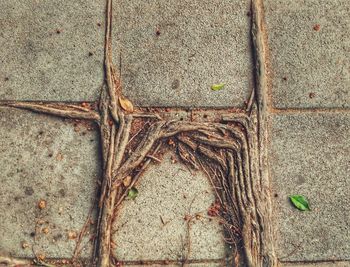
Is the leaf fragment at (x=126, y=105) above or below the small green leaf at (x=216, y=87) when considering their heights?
below

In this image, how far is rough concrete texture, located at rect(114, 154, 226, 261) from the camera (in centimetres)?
235

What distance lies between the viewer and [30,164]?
240cm

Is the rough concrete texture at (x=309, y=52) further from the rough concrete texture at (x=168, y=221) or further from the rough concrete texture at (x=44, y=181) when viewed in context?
the rough concrete texture at (x=44, y=181)

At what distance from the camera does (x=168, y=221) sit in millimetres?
2363

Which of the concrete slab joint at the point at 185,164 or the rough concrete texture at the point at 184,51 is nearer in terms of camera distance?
the concrete slab joint at the point at 185,164

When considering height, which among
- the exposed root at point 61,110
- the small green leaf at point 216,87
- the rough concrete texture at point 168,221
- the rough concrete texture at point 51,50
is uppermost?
the rough concrete texture at point 51,50

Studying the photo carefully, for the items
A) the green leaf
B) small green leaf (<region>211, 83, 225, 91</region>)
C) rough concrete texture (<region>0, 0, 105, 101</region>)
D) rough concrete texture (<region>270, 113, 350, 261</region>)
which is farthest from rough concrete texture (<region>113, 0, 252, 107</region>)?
the green leaf

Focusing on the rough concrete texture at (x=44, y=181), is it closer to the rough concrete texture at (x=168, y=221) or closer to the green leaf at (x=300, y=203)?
the rough concrete texture at (x=168, y=221)

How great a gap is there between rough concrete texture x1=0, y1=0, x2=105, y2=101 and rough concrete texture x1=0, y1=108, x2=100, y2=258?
0.59ft

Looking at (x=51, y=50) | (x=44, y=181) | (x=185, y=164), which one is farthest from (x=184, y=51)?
(x=44, y=181)

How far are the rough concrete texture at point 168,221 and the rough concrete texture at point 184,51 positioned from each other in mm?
484

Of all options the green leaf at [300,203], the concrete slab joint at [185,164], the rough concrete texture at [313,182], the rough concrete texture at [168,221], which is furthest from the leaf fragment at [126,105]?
the green leaf at [300,203]

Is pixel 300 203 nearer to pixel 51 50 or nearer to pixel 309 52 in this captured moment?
pixel 309 52

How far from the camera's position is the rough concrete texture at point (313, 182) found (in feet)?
7.78
